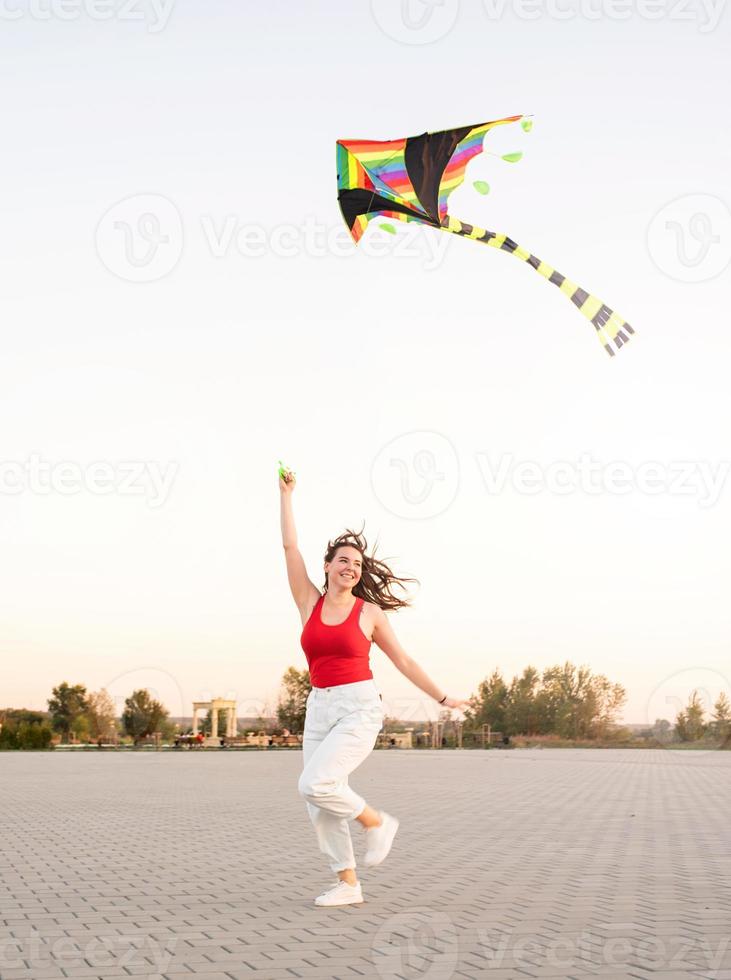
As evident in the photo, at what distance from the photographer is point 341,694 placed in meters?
6.78

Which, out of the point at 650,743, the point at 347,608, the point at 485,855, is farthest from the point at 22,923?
the point at 650,743

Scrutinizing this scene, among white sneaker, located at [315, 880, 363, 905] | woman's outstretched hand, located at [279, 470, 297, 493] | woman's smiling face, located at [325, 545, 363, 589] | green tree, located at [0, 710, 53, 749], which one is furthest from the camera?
green tree, located at [0, 710, 53, 749]

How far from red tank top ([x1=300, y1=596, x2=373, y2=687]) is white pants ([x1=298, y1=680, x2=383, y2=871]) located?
2.1 inches

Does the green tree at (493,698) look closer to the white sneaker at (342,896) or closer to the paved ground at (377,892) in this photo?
the paved ground at (377,892)

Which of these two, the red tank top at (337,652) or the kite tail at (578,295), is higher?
the kite tail at (578,295)

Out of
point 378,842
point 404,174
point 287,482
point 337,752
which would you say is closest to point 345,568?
point 287,482

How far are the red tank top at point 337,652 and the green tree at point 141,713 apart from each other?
2083 inches

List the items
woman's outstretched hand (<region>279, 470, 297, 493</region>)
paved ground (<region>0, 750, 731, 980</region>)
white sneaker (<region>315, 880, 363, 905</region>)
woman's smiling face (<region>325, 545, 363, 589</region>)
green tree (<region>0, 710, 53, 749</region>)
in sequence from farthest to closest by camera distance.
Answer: green tree (<region>0, 710, 53, 749</region>)
woman's outstretched hand (<region>279, 470, 297, 493</region>)
woman's smiling face (<region>325, 545, 363, 589</region>)
white sneaker (<region>315, 880, 363, 905</region>)
paved ground (<region>0, 750, 731, 980</region>)

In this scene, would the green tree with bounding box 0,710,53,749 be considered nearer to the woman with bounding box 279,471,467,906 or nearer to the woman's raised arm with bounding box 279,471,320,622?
the woman's raised arm with bounding box 279,471,320,622

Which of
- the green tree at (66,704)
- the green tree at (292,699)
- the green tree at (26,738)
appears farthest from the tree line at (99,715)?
the green tree at (26,738)

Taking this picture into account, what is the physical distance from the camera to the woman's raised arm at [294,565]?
23.8ft

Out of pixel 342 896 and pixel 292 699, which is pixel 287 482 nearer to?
pixel 342 896

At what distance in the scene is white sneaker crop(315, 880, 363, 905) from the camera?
22.2 feet

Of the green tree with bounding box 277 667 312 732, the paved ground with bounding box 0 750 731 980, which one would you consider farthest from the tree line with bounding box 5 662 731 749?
the paved ground with bounding box 0 750 731 980
